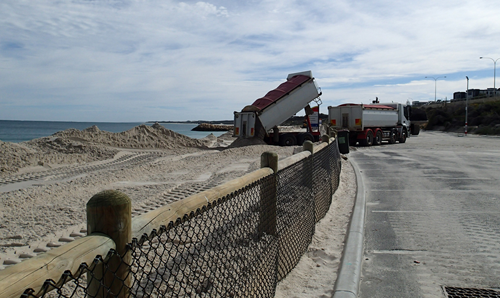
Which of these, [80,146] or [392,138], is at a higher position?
[80,146]

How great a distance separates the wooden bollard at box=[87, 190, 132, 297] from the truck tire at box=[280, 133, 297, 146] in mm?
22760

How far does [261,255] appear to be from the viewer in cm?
420

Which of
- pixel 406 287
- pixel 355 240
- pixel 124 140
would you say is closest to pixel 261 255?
pixel 406 287

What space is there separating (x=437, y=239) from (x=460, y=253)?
647 mm

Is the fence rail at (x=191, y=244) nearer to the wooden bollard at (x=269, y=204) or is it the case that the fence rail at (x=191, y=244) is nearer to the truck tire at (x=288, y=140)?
the wooden bollard at (x=269, y=204)

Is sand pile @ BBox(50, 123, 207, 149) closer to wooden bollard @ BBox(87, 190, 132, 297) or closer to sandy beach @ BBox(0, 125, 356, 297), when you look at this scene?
sandy beach @ BBox(0, 125, 356, 297)

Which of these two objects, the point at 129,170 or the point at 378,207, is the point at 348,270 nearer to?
the point at 378,207

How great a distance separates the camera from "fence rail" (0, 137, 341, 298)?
1616mm

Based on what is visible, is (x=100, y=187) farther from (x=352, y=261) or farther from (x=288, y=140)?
(x=288, y=140)

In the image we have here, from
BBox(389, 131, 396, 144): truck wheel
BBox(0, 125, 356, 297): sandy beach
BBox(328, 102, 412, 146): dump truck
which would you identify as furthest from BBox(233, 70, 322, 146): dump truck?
BBox(389, 131, 396, 144): truck wheel

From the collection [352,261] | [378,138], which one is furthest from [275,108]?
[352,261]

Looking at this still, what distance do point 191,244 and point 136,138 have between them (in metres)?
22.5

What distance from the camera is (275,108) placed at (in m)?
22.7

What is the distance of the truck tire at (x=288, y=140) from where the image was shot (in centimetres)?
2469
